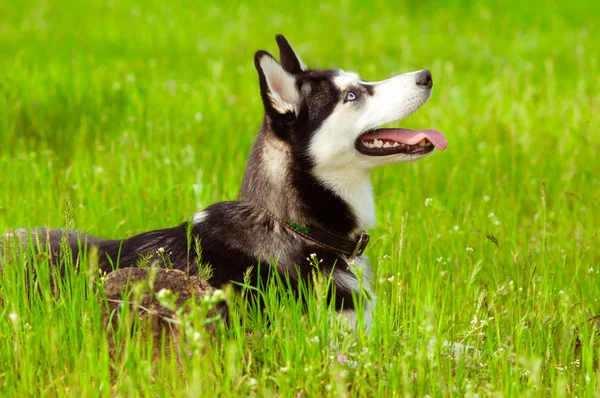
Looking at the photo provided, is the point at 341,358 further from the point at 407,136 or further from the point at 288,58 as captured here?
the point at 288,58

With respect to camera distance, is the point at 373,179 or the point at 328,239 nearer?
the point at 328,239

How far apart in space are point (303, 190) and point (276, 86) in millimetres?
621

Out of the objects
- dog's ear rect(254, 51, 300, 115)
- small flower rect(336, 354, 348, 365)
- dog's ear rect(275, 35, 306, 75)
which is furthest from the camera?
dog's ear rect(275, 35, 306, 75)

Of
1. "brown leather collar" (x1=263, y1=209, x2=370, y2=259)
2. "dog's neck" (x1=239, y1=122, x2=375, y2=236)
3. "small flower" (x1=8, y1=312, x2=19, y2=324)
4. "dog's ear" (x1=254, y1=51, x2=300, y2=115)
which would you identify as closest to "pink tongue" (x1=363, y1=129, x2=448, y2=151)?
"dog's neck" (x1=239, y1=122, x2=375, y2=236)

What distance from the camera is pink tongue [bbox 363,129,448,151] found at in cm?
462

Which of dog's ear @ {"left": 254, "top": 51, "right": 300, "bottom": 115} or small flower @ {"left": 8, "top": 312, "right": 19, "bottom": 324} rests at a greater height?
dog's ear @ {"left": 254, "top": 51, "right": 300, "bottom": 115}

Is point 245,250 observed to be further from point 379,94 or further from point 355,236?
point 379,94

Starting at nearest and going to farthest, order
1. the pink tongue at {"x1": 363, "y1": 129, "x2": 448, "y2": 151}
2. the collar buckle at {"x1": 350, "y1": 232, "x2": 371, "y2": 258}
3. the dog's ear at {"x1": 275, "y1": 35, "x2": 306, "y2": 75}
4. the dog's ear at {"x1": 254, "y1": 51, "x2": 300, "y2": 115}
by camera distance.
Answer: the dog's ear at {"x1": 254, "y1": 51, "x2": 300, "y2": 115} → the collar buckle at {"x1": 350, "y1": 232, "x2": 371, "y2": 258} → the pink tongue at {"x1": 363, "y1": 129, "x2": 448, "y2": 151} → the dog's ear at {"x1": 275, "y1": 35, "x2": 306, "y2": 75}

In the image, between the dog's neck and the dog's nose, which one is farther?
the dog's nose

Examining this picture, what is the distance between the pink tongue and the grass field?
70 centimetres

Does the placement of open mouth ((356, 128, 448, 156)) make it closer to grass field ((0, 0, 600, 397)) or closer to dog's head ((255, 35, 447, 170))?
dog's head ((255, 35, 447, 170))

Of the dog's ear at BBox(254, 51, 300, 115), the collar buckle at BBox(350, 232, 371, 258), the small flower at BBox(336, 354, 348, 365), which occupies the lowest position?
the small flower at BBox(336, 354, 348, 365)

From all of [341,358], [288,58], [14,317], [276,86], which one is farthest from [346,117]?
[14,317]

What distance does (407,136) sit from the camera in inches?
183
